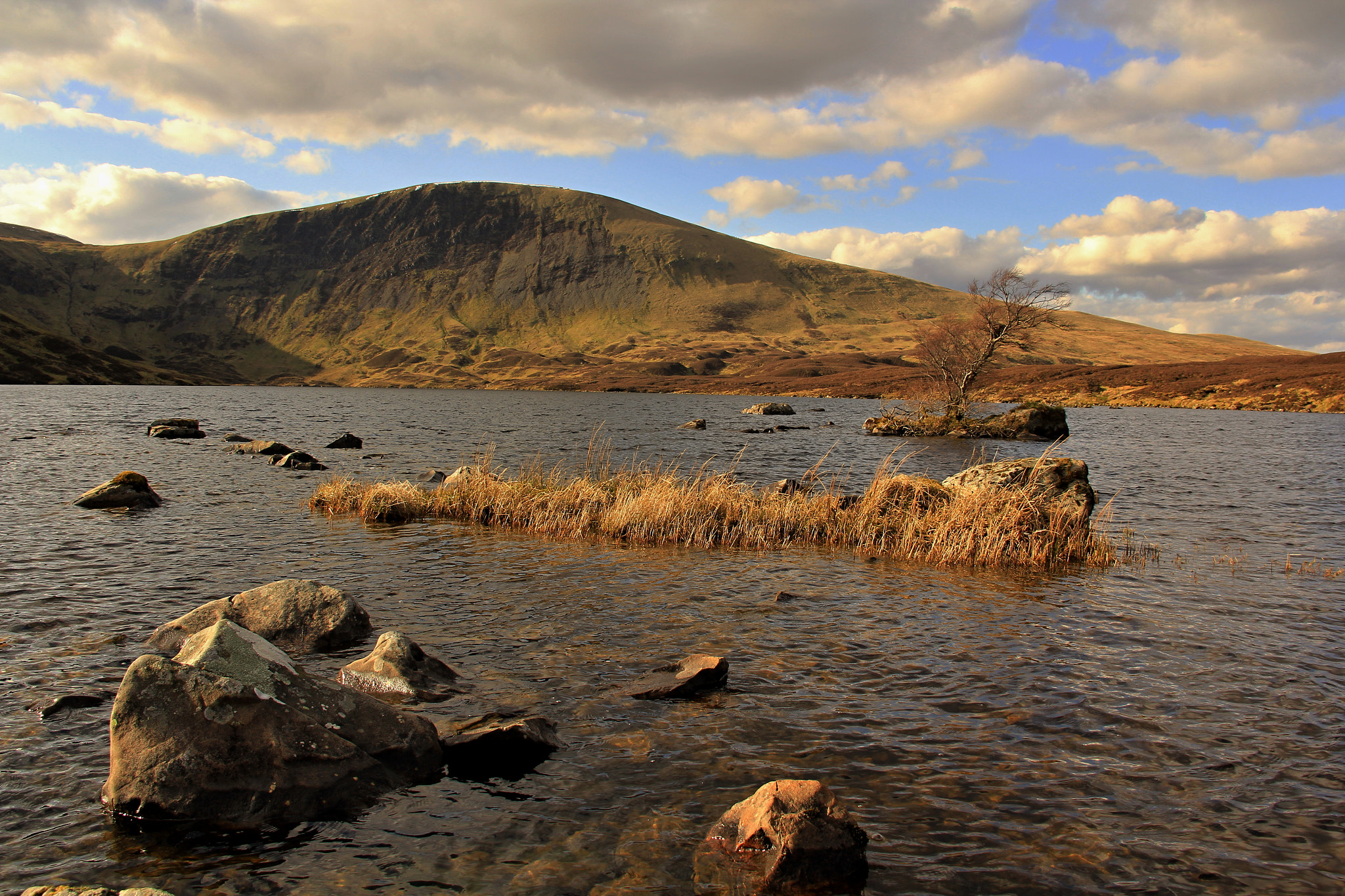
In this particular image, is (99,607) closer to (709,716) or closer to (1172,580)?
(709,716)

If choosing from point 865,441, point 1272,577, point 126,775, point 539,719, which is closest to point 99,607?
point 126,775

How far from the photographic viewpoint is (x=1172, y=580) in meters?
16.3

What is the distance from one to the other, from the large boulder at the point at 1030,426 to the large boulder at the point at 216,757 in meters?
62.0

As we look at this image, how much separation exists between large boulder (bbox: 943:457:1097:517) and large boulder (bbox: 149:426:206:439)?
50.2 metres

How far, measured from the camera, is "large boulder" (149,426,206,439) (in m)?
50.5

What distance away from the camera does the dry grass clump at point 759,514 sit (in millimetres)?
18000

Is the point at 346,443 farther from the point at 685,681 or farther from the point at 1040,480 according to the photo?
the point at 685,681

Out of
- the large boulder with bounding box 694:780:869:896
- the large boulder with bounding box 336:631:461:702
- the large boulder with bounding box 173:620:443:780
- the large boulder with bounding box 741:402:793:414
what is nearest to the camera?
the large boulder with bounding box 694:780:869:896

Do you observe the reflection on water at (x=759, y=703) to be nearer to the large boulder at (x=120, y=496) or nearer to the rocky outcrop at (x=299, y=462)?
the large boulder at (x=120, y=496)

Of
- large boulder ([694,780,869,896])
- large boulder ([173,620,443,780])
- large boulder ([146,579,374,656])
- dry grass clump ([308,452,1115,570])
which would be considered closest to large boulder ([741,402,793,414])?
dry grass clump ([308,452,1115,570])

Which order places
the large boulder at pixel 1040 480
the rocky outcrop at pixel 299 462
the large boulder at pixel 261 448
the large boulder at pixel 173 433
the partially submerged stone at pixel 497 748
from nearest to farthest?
the partially submerged stone at pixel 497 748, the large boulder at pixel 1040 480, the rocky outcrop at pixel 299 462, the large boulder at pixel 261 448, the large boulder at pixel 173 433

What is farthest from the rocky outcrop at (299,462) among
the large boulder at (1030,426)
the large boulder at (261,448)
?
the large boulder at (1030,426)

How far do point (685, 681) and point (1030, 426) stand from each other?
2341 inches

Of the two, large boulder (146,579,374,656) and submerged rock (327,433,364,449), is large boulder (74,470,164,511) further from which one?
submerged rock (327,433,364,449)
